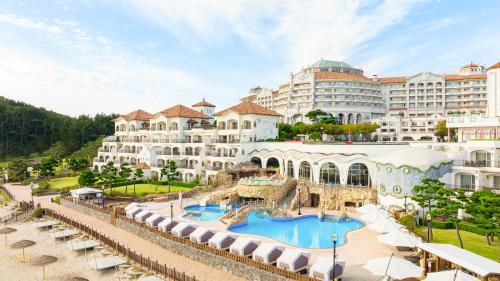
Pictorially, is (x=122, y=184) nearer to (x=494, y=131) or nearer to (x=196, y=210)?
(x=196, y=210)

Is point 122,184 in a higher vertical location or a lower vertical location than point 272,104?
lower

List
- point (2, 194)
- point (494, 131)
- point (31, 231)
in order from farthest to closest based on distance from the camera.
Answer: point (2, 194)
point (494, 131)
point (31, 231)

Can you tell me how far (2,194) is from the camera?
169 ft

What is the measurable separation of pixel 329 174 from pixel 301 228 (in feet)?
42.2

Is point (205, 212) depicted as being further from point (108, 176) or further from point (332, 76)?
point (332, 76)

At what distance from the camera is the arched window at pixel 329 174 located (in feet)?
143

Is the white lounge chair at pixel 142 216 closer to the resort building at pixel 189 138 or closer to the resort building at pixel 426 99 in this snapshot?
the resort building at pixel 189 138

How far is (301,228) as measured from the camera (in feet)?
108

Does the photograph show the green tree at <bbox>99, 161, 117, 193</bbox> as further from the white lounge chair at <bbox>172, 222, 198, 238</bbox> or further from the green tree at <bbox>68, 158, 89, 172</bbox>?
the white lounge chair at <bbox>172, 222, 198, 238</bbox>

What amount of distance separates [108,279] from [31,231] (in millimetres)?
15825

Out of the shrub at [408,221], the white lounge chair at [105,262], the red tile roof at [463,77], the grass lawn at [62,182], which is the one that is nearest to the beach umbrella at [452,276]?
the shrub at [408,221]

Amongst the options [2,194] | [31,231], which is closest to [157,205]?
[31,231]

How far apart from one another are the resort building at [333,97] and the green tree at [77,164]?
180ft

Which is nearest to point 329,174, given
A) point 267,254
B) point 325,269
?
point 267,254
